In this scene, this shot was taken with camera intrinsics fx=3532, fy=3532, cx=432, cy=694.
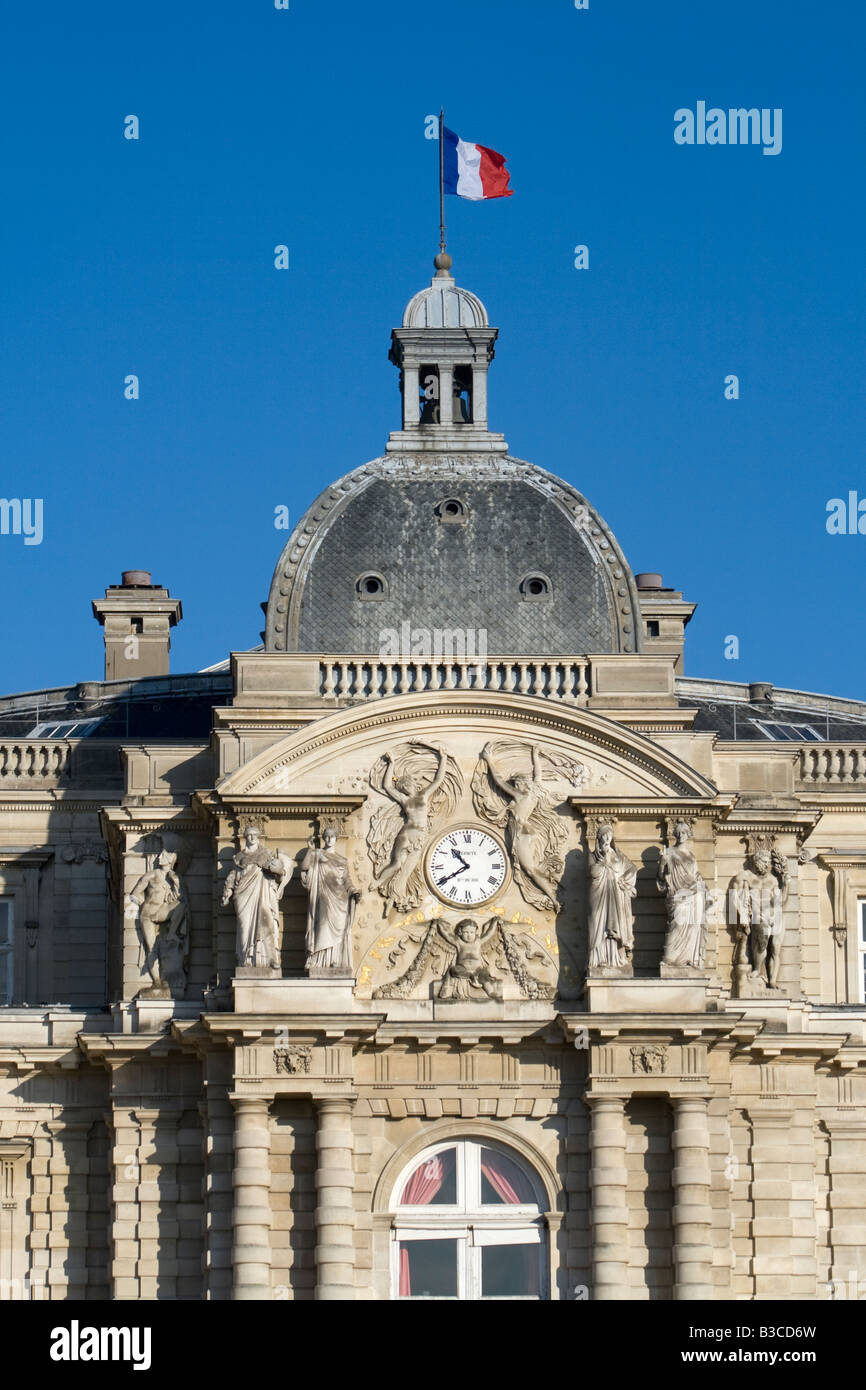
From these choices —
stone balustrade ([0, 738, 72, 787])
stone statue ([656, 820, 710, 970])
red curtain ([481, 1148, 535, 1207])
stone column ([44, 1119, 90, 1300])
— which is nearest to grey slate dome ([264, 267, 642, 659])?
stone statue ([656, 820, 710, 970])

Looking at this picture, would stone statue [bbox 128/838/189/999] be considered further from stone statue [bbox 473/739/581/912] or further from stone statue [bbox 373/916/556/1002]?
stone statue [bbox 473/739/581/912]

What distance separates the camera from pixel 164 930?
53.6 m

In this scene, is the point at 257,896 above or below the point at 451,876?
below

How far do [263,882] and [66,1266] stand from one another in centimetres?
697

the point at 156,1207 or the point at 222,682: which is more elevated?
the point at 222,682

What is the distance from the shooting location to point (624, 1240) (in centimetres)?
5144

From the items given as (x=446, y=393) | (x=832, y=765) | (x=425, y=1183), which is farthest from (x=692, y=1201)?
(x=446, y=393)

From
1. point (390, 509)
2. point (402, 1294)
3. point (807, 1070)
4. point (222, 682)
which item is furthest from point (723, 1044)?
point (222, 682)

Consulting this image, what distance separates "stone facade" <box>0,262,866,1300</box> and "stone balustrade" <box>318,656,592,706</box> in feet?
0.18

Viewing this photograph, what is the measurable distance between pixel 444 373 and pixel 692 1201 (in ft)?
49.2

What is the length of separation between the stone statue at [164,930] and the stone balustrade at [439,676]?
3806 mm

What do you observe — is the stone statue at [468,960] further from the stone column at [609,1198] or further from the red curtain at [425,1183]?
the red curtain at [425,1183]

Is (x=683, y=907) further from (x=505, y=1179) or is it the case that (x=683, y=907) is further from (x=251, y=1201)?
(x=251, y=1201)
